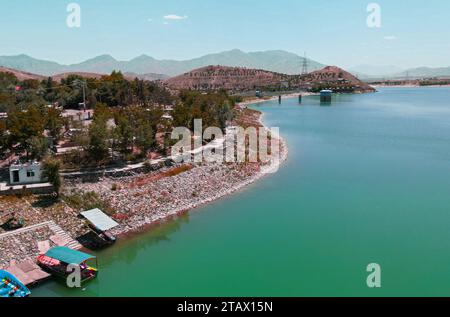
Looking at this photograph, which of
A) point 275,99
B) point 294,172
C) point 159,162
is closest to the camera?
point 159,162

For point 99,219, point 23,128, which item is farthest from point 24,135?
point 99,219

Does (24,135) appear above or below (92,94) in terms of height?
below

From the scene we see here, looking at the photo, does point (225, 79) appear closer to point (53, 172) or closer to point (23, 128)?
point (23, 128)

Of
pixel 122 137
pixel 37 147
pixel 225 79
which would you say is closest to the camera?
pixel 37 147
